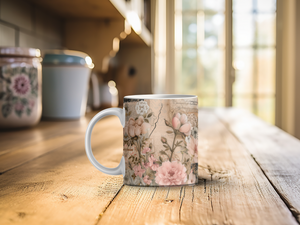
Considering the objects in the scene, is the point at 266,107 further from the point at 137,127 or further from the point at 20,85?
the point at 137,127

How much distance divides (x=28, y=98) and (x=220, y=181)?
1.96 ft

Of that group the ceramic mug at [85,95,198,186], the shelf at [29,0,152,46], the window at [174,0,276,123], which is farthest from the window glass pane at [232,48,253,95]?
the ceramic mug at [85,95,198,186]

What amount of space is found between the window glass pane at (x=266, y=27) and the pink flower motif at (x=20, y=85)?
349cm

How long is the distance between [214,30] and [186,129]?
358 cm

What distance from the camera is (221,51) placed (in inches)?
146

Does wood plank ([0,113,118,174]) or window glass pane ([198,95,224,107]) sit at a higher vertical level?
window glass pane ([198,95,224,107])

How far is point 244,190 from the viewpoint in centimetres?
35

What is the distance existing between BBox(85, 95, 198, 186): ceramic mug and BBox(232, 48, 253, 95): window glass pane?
141 inches

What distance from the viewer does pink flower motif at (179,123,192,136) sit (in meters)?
0.35

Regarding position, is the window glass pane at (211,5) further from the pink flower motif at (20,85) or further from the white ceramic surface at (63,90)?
the pink flower motif at (20,85)

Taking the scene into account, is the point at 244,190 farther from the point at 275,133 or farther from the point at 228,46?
the point at 228,46

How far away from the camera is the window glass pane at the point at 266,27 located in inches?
147

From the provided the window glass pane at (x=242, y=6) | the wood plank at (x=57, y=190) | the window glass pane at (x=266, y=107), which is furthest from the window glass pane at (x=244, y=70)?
the wood plank at (x=57, y=190)

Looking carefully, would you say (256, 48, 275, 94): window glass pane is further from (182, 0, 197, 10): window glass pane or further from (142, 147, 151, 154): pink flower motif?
(142, 147, 151, 154): pink flower motif
